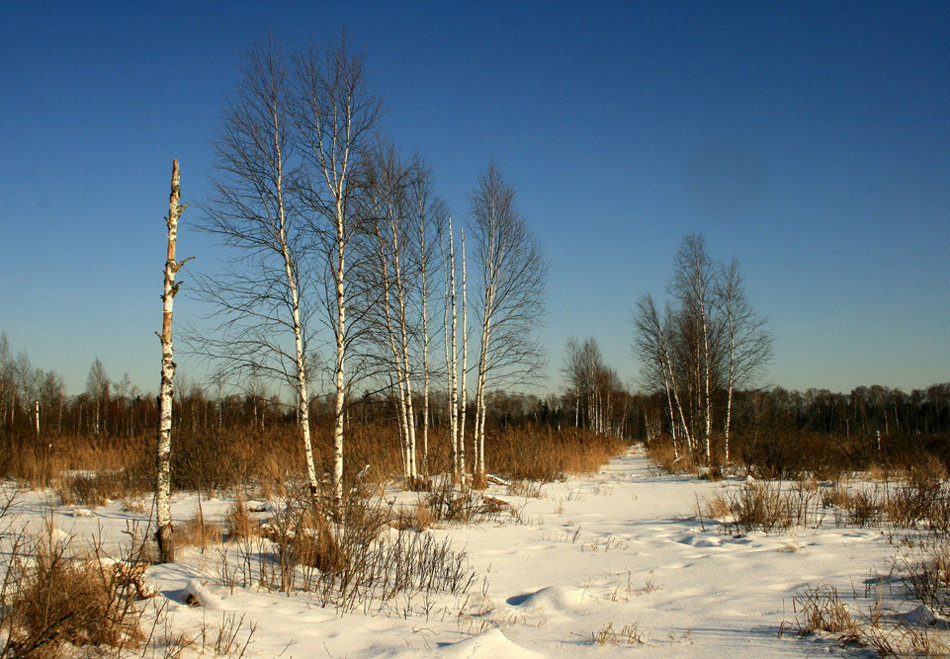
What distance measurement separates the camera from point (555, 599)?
5.14 metres

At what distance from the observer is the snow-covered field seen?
397 centimetres

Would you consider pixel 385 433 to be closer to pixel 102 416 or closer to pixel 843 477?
pixel 843 477

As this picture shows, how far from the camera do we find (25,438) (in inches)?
677

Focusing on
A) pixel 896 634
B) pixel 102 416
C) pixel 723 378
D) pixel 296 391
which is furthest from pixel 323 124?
pixel 102 416

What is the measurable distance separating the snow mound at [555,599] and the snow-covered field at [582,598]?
0.05 feet

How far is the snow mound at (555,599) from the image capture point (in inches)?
198

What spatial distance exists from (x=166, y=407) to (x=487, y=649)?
4.05 metres

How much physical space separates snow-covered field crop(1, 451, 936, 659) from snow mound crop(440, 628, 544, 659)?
0.04 ft

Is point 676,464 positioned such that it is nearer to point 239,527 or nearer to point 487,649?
point 239,527

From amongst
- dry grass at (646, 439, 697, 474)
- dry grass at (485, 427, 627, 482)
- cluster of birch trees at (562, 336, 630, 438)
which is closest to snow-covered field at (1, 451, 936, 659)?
dry grass at (485, 427, 627, 482)

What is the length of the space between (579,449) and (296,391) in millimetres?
14158

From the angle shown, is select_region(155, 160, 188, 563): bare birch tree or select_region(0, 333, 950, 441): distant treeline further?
select_region(0, 333, 950, 441): distant treeline

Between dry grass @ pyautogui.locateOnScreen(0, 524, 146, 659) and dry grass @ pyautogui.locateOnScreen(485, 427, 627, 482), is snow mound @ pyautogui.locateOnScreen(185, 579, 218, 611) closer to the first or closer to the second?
dry grass @ pyautogui.locateOnScreen(0, 524, 146, 659)

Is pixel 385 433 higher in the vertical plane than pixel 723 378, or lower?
lower
